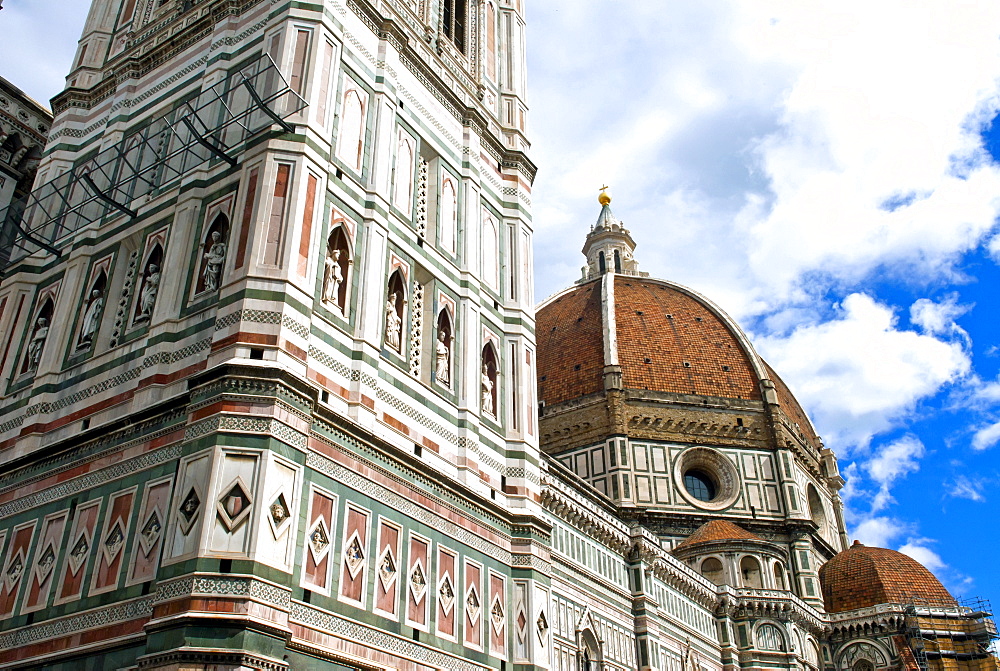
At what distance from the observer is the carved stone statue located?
12.8 m

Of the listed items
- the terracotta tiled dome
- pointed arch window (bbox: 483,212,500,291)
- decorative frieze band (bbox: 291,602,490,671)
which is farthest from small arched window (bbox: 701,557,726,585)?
decorative frieze band (bbox: 291,602,490,671)

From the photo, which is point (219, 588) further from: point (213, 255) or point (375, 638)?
point (213, 255)

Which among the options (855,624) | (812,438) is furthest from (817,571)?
(812,438)

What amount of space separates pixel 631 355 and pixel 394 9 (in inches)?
1766

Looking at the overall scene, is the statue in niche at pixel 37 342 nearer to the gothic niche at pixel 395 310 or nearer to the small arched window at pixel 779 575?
the gothic niche at pixel 395 310

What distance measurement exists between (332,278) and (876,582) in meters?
46.1

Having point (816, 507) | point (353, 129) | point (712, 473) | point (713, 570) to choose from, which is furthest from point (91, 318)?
point (816, 507)

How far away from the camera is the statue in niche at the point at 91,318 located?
13453 millimetres

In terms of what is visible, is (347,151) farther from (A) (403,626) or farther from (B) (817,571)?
(B) (817,571)

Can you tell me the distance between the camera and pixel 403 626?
1153cm

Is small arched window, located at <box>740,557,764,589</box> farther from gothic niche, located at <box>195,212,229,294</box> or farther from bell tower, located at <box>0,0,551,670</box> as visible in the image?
gothic niche, located at <box>195,212,229,294</box>

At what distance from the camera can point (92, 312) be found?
13711 millimetres

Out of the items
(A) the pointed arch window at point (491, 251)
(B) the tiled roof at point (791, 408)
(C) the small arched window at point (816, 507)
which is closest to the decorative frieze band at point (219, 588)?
(A) the pointed arch window at point (491, 251)

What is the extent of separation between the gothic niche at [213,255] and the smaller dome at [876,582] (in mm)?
46340
